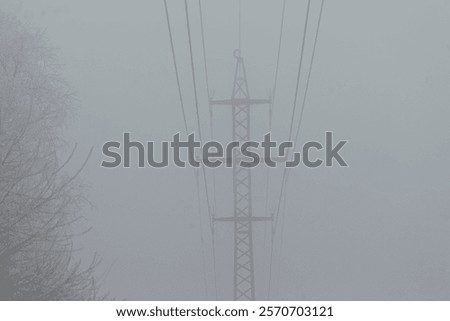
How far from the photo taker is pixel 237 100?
52.8 ft

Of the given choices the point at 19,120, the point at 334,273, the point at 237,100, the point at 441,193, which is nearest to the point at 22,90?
the point at 19,120

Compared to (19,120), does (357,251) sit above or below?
above

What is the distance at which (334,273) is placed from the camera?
55594 mm

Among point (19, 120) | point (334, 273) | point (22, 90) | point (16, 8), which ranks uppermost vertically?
point (334, 273)

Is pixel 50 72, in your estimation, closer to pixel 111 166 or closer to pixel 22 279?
pixel 22 279

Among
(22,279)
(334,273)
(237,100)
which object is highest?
(334,273)

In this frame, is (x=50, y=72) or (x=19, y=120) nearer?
(x=19, y=120)
